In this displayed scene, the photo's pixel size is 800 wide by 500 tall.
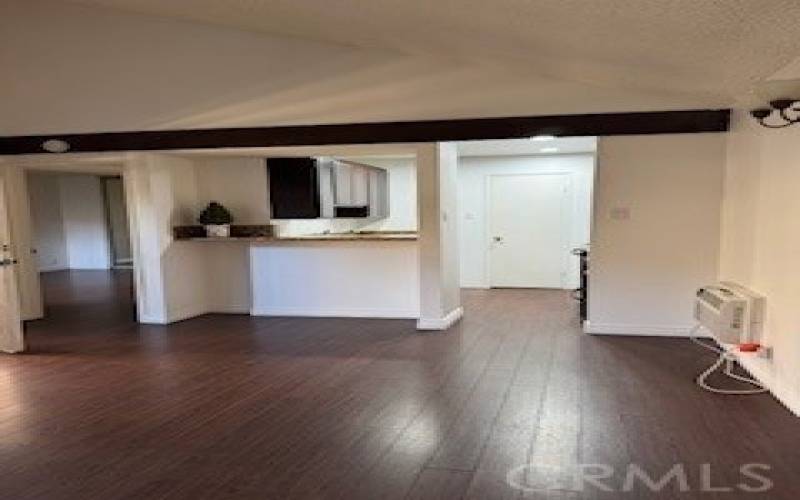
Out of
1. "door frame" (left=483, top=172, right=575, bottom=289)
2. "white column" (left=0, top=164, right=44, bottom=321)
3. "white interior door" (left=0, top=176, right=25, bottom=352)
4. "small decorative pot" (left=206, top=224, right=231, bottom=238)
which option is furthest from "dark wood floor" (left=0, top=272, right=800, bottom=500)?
"door frame" (left=483, top=172, right=575, bottom=289)

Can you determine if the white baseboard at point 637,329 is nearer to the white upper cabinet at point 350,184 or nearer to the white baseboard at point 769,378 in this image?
the white baseboard at point 769,378

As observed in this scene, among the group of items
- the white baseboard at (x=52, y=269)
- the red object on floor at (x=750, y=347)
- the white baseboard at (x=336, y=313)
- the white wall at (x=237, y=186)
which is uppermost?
the white wall at (x=237, y=186)

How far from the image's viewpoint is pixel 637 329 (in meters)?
5.51

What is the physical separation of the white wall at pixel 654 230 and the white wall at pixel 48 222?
11028mm

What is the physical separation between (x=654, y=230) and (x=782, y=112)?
2.23m

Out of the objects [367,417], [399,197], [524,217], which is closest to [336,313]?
[399,197]

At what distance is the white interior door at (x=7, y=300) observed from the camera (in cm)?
529

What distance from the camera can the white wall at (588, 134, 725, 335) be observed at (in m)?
5.18

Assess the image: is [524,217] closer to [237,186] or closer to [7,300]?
[237,186]

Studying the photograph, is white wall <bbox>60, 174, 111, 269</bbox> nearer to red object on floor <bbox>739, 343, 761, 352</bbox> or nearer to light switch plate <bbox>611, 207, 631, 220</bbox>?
light switch plate <bbox>611, 207, 631, 220</bbox>

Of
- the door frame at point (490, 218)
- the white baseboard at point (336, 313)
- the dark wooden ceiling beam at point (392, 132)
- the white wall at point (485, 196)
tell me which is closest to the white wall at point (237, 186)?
the white baseboard at point (336, 313)

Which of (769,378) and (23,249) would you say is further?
(23,249)

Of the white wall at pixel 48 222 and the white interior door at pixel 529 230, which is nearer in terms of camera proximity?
the white interior door at pixel 529 230
